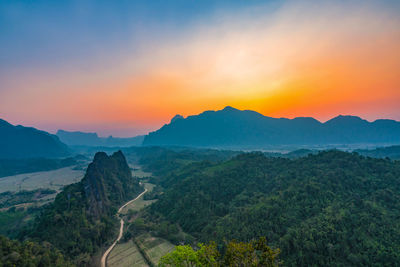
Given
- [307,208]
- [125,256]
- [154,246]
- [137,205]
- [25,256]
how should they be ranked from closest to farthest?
[25,256]
[307,208]
[125,256]
[154,246]
[137,205]

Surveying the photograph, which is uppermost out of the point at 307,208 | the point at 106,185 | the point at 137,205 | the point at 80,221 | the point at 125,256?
the point at 307,208

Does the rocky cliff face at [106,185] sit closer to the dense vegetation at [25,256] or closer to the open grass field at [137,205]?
the open grass field at [137,205]

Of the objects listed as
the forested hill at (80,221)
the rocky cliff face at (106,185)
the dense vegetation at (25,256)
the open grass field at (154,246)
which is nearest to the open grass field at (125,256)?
the open grass field at (154,246)

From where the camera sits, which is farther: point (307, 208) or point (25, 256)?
point (307, 208)

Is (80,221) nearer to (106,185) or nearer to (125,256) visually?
(125,256)

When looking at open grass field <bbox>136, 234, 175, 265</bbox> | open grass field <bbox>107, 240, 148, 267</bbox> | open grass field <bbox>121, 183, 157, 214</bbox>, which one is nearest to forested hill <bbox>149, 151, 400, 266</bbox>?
open grass field <bbox>136, 234, 175, 265</bbox>

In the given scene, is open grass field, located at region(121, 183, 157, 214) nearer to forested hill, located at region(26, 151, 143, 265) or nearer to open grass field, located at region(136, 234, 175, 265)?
forested hill, located at region(26, 151, 143, 265)

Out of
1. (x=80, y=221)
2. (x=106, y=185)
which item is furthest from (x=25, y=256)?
(x=106, y=185)
